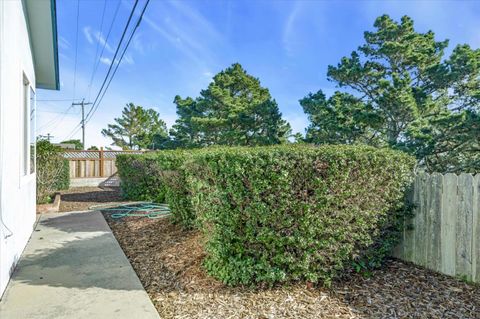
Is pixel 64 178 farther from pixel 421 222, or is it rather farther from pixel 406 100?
pixel 406 100

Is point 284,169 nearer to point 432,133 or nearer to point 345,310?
point 345,310

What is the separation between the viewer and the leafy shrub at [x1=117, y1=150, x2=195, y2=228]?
5375 mm

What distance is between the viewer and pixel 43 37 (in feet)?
20.3

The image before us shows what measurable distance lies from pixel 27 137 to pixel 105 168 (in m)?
11.4

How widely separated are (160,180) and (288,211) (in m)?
5.76

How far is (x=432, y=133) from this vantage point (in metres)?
10.6

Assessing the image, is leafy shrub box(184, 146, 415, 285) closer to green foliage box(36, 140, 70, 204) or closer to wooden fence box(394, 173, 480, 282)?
wooden fence box(394, 173, 480, 282)

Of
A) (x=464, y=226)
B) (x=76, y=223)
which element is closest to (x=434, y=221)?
(x=464, y=226)

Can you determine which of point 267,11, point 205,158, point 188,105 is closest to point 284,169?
point 205,158

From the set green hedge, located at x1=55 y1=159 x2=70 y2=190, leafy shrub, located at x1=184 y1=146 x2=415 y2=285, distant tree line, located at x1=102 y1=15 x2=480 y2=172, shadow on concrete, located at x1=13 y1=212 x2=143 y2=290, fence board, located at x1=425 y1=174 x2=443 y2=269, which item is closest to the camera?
leafy shrub, located at x1=184 y1=146 x2=415 y2=285

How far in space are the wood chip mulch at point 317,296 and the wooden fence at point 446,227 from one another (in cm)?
17

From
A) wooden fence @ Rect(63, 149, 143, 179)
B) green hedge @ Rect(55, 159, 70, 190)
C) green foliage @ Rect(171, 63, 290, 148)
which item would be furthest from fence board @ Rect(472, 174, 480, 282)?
wooden fence @ Rect(63, 149, 143, 179)

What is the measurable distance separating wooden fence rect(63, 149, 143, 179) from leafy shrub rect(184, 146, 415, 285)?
14.6 metres

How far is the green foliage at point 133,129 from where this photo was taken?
36844 mm
